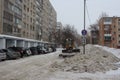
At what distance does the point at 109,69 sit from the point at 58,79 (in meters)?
4.71

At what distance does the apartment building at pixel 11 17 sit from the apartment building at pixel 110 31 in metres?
59.5

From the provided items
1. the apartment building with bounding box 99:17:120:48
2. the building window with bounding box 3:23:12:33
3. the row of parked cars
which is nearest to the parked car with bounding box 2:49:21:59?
the row of parked cars

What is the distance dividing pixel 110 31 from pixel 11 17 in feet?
236

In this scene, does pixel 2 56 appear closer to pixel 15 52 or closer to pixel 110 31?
pixel 15 52

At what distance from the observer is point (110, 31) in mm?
123938

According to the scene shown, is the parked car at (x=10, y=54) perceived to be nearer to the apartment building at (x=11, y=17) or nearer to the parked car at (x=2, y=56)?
the parked car at (x=2, y=56)

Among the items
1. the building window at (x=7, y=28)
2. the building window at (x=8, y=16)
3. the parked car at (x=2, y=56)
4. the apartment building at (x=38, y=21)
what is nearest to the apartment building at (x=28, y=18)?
the apartment building at (x=38, y=21)

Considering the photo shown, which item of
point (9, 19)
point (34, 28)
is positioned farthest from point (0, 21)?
point (34, 28)

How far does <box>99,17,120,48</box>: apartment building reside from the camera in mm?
120613

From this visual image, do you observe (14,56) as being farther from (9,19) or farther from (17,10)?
(17,10)

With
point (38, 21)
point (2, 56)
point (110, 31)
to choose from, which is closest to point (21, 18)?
point (38, 21)

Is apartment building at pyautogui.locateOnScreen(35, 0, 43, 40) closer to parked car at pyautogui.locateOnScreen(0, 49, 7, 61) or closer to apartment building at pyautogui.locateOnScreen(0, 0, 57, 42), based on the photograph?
apartment building at pyautogui.locateOnScreen(0, 0, 57, 42)

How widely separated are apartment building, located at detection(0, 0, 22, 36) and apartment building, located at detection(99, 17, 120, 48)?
195ft

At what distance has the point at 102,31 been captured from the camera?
402ft
